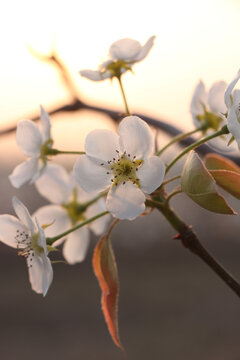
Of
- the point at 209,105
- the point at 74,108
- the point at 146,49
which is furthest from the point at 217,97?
the point at 74,108

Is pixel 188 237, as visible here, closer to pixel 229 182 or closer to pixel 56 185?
pixel 229 182

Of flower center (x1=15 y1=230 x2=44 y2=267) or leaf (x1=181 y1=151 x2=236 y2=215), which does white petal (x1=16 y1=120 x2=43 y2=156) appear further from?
leaf (x1=181 y1=151 x2=236 y2=215)

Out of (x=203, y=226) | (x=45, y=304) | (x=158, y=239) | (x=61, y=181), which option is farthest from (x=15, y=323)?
(x=61, y=181)

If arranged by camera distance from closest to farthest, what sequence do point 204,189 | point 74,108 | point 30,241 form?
point 204,189, point 30,241, point 74,108

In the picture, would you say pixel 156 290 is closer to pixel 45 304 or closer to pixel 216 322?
pixel 216 322

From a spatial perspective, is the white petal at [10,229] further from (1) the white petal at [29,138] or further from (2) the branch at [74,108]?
(2) the branch at [74,108]

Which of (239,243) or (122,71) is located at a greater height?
→ (122,71)
